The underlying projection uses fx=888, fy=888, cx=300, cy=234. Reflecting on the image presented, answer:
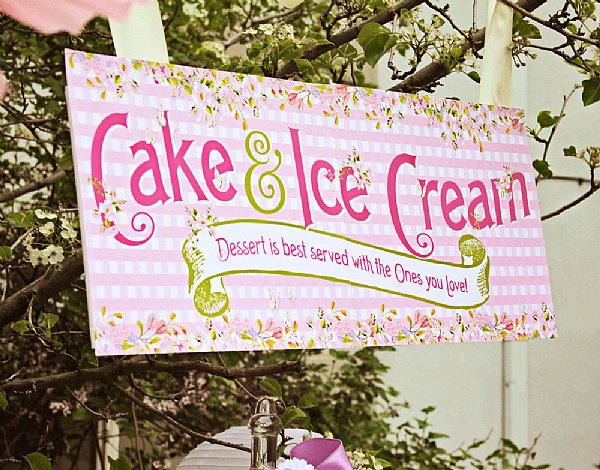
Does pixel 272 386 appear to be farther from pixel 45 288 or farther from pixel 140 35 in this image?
pixel 140 35

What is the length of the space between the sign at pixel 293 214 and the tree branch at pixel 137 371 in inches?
11.1

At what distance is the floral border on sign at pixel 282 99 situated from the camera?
506 millimetres

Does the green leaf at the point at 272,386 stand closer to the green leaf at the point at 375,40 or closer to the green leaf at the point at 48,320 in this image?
the green leaf at the point at 48,320

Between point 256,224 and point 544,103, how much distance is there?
7.68 feet

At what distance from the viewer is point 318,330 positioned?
1.80ft

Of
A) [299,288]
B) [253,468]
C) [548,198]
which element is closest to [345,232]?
[299,288]

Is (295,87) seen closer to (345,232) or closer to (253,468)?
(345,232)

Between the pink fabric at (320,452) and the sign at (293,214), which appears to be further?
the pink fabric at (320,452)

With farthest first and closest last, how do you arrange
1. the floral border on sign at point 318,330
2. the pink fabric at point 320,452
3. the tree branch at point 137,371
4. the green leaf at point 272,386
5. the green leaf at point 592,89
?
the green leaf at point 272,386 < the tree branch at point 137,371 < the green leaf at point 592,89 < the pink fabric at point 320,452 < the floral border on sign at point 318,330

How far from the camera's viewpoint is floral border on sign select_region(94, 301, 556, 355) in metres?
0.48

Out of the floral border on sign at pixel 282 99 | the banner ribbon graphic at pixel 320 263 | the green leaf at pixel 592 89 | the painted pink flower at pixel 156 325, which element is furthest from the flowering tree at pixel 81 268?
the painted pink flower at pixel 156 325

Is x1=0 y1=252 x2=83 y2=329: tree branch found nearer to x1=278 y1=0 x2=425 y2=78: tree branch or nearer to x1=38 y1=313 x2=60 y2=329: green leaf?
x1=38 y1=313 x2=60 y2=329: green leaf

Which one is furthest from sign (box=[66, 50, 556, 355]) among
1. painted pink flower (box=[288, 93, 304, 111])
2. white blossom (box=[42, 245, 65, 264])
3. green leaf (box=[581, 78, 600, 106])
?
white blossom (box=[42, 245, 65, 264])

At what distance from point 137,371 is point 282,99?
53 centimetres
